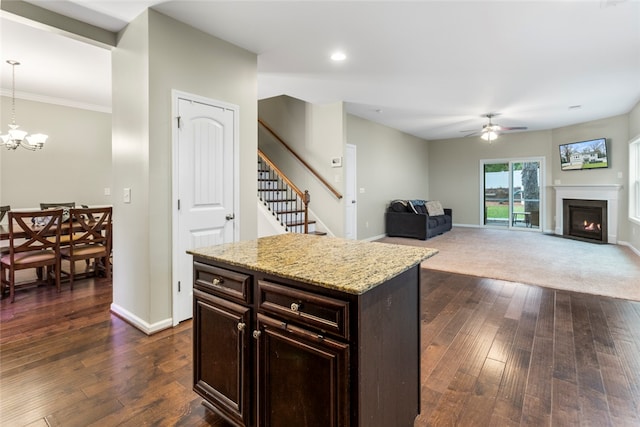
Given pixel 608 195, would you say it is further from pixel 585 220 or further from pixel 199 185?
pixel 199 185

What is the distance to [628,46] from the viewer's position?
345 centimetres

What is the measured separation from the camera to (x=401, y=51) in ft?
11.7

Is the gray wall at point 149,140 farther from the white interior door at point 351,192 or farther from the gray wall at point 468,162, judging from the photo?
the gray wall at point 468,162

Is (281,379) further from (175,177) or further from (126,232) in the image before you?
(126,232)

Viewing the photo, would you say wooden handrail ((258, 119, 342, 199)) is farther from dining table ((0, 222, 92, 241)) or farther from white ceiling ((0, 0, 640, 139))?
dining table ((0, 222, 92, 241))

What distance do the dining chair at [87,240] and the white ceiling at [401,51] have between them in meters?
1.87

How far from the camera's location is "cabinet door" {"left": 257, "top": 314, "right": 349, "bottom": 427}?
1124 millimetres

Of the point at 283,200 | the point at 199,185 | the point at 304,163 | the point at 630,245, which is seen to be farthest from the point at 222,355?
the point at 630,245

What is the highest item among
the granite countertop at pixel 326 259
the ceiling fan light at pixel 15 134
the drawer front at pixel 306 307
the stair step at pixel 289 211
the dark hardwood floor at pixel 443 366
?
the ceiling fan light at pixel 15 134

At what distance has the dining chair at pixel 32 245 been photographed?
10.8 feet

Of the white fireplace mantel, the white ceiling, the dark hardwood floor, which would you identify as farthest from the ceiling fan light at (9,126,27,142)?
the white fireplace mantel

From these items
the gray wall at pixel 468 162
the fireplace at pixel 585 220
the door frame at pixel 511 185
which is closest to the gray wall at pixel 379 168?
the gray wall at pixel 468 162

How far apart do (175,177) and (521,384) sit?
117 inches

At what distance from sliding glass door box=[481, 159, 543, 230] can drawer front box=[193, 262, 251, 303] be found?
367 inches
